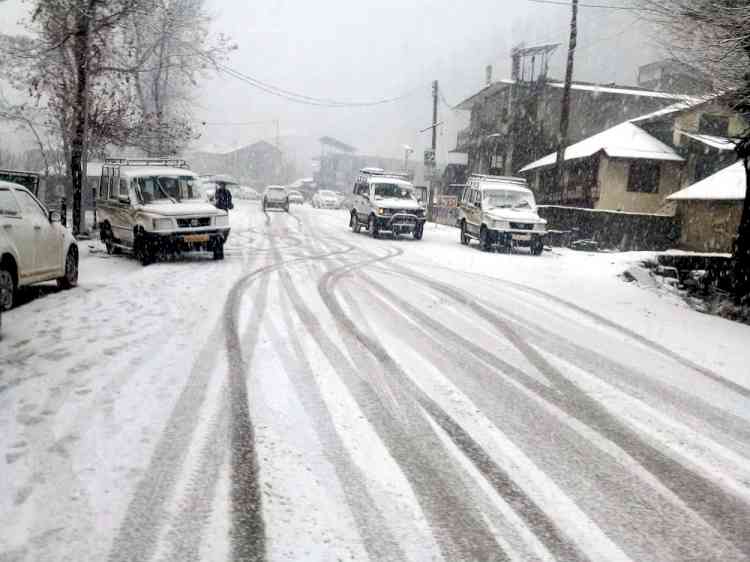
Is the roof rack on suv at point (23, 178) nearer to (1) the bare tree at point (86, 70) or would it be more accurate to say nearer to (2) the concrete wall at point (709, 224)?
(1) the bare tree at point (86, 70)

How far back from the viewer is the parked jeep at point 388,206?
2184 centimetres

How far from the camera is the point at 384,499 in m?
3.29

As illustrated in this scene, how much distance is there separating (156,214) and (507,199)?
1172 cm

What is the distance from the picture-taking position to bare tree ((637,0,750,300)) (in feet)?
30.2

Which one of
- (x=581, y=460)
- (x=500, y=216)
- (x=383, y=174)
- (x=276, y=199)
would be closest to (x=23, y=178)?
(x=383, y=174)

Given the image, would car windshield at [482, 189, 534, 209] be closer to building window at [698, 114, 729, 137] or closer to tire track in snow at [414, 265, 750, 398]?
tire track in snow at [414, 265, 750, 398]

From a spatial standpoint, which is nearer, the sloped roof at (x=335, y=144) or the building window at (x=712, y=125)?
the building window at (x=712, y=125)

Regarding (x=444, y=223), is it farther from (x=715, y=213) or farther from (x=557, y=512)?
(x=557, y=512)

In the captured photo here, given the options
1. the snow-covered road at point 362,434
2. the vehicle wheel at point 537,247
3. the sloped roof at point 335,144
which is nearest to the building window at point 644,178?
the vehicle wheel at point 537,247

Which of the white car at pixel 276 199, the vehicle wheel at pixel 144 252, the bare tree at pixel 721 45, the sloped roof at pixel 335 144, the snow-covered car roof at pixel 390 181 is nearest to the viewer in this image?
the bare tree at pixel 721 45

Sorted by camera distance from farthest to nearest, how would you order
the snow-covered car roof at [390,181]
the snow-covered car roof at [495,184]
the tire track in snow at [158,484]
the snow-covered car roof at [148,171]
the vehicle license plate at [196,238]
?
1. the snow-covered car roof at [390,181]
2. the snow-covered car roof at [495,184]
3. the snow-covered car roof at [148,171]
4. the vehicle license plate at [196,238]
5. the tire track in snow at [158,484]

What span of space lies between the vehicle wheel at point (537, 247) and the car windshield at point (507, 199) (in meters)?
1.44

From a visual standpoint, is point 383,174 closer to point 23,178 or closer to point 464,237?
point 464,237

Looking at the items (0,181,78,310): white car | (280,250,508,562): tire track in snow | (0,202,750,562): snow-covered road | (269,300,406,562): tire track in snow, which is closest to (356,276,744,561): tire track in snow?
(0,202,750,562): snow-covered road
